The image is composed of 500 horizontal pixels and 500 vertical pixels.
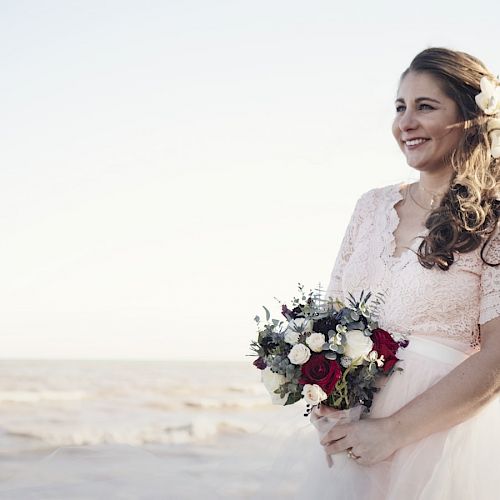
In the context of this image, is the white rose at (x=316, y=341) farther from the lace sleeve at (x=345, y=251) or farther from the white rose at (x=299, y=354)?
the lace sleeve at (x=345, y=251)

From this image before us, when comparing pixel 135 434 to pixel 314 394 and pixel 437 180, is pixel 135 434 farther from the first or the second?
pixel 314 394

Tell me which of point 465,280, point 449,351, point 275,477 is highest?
point 465,280

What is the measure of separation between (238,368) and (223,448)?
56.4ft

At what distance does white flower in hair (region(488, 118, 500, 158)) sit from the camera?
3324mm

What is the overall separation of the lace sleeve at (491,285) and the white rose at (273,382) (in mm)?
805

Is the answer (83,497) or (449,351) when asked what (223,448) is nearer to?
(83,497)

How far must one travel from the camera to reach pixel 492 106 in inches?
129

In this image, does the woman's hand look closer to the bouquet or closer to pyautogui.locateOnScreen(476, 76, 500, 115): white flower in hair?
the bouquet

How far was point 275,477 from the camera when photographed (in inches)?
134

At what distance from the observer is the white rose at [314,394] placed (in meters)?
2.81

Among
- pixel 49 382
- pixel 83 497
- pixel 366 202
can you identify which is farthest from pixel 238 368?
pixel 366 202

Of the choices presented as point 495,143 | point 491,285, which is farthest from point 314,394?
point 495,143

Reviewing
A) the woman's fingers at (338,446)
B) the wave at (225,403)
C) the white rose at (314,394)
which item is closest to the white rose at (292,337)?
the white rose at (314,394)

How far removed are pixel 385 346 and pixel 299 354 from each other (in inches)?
13.8
